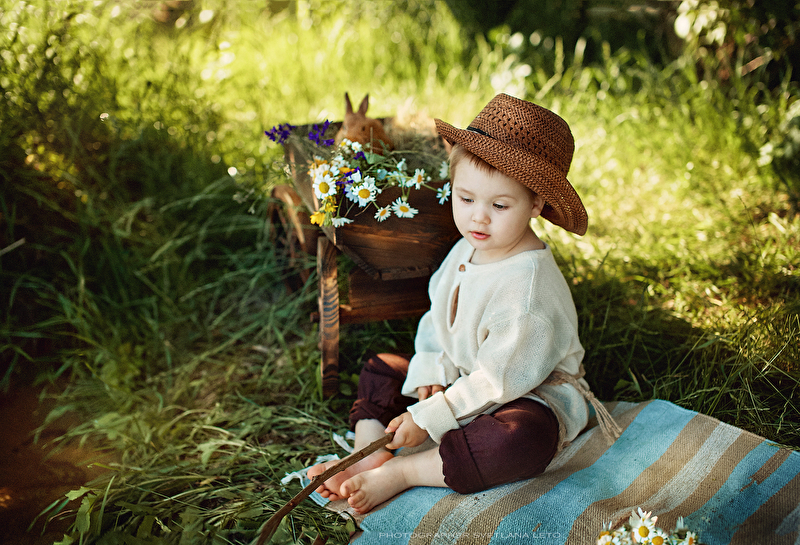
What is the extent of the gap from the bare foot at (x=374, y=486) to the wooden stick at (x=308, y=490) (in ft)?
0.19

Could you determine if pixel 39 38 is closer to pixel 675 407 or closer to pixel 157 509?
pixel 157 509

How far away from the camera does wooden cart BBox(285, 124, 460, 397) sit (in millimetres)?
1941

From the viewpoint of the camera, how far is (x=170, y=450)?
210cm

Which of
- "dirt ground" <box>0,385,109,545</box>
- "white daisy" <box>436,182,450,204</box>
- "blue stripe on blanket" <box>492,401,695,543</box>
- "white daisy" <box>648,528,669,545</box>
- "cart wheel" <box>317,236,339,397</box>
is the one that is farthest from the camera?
"cart wheel" <box>317,236,339,397</box>

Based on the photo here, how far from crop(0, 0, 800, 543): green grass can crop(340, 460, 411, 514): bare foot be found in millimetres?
94

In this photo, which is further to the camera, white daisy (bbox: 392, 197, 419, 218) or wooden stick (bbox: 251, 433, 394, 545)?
white daisy (bbox: 392, 197, 419, 218)

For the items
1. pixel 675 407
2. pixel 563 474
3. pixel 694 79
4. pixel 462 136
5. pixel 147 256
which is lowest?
pixel 563 474

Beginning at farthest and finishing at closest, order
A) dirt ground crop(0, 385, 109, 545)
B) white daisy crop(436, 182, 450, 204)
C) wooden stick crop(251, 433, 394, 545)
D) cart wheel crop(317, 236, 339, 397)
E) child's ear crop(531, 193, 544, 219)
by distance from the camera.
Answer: cart wheel crop(317, 236, 339, 397) → white daisy crop(436, 182, 450, 204) → dirt ground crop(0, 385, 109, 545) → child's ear crop(531, 193, 544, 219) → wooden stick crop(251, 433, 394, 545)

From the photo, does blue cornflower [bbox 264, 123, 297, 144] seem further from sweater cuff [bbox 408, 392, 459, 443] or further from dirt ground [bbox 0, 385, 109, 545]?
dirt ground [bbox 0, 385, 109, 545]

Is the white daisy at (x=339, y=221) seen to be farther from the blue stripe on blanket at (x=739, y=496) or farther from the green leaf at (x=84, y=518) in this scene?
the blue stripe on blanket at (x=739, y=496)

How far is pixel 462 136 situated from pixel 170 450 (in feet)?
5.29

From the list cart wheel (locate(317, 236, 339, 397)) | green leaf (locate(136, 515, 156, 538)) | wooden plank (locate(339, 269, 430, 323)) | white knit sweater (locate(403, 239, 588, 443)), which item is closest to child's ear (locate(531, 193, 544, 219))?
white knit sweater (locate(403, 239, 588, 443))

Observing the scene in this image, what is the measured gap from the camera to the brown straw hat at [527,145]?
5.11ft

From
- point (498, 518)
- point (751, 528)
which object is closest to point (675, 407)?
point (751, 528)
